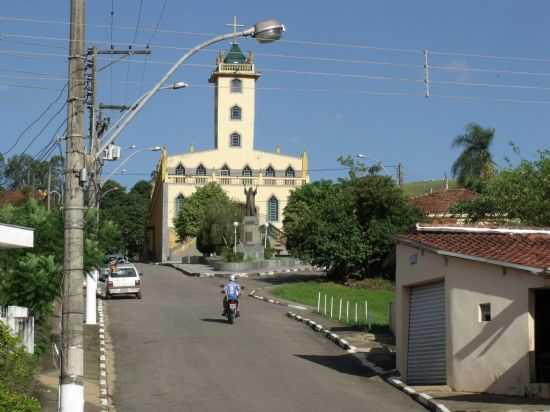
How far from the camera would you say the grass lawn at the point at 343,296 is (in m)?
39.6

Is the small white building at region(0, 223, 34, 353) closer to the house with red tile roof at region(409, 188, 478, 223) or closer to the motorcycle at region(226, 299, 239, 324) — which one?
the motorcycle at region(226, 299, 239, 324)

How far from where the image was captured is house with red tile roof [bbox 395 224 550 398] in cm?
1959

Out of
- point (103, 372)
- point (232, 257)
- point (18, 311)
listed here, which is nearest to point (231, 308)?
point (103, 372)

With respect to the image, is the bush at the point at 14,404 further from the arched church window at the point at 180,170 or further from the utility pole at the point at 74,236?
the arched church window at the point at 180,170

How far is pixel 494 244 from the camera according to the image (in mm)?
21938

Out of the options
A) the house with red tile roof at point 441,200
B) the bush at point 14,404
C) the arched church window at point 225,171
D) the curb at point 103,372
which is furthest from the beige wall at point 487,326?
the arched church window at point 225,171

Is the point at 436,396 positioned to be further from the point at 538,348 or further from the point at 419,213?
the point at 419,213

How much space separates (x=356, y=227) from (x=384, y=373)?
28.9 meters

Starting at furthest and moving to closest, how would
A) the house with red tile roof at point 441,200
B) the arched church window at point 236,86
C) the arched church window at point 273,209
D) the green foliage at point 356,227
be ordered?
the arched church window at point 236,86 → the arched church window at point 273,209 → the house with red tile roof at point 441,200 → the green foliage at point 356,227

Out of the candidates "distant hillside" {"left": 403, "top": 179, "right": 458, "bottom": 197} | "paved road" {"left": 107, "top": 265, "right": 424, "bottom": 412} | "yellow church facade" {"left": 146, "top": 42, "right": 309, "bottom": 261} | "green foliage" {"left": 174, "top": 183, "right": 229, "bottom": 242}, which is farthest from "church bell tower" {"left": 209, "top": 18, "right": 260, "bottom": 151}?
"paved road" {"left": 107, "top": 265, "right": 424, "bottom": 412}

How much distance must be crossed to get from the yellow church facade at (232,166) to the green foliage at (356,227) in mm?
44752

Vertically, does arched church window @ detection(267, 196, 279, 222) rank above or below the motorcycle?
above

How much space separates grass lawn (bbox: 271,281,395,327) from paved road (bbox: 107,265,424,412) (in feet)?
12.0

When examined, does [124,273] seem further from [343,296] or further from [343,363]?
[343,363]
